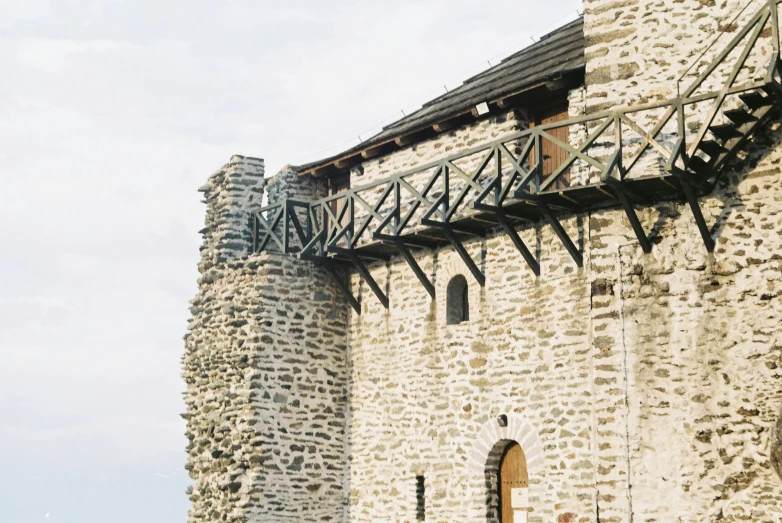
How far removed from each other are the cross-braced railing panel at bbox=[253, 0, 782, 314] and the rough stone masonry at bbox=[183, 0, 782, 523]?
0.98 feet

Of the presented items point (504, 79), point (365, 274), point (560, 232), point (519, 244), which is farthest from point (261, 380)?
point (504, 79)

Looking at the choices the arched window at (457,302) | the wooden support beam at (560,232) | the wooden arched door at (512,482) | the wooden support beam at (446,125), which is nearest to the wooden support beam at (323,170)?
the wooden support beam at (446,125)

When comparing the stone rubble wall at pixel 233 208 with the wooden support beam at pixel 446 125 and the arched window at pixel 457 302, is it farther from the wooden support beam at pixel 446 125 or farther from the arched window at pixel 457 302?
the arched window at pixel 457 302

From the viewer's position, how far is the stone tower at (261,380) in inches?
733

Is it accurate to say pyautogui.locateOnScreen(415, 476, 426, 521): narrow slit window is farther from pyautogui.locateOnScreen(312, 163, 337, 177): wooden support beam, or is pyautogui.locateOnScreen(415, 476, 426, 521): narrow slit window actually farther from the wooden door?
pyautogui.locateOnScreen(312, 163, 337, 177): wooden support beam

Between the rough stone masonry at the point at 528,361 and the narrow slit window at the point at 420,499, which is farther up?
the rough stone masonry at the point at 528,361

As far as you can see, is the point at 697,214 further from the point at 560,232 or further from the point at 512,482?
the point at 512,482

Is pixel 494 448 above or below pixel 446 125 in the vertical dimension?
below

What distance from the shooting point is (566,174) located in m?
16.8

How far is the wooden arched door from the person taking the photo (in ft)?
53.5

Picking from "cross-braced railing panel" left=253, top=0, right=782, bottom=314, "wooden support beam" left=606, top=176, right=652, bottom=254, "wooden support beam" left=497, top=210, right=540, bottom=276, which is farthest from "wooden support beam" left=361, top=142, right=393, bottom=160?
"wooden support beam" left=606, top=176, right=652, bottom=254

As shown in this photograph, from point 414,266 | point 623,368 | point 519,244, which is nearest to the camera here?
point 623,368

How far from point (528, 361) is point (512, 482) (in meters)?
1.61

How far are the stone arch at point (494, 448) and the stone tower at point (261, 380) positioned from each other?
10.1 ft
